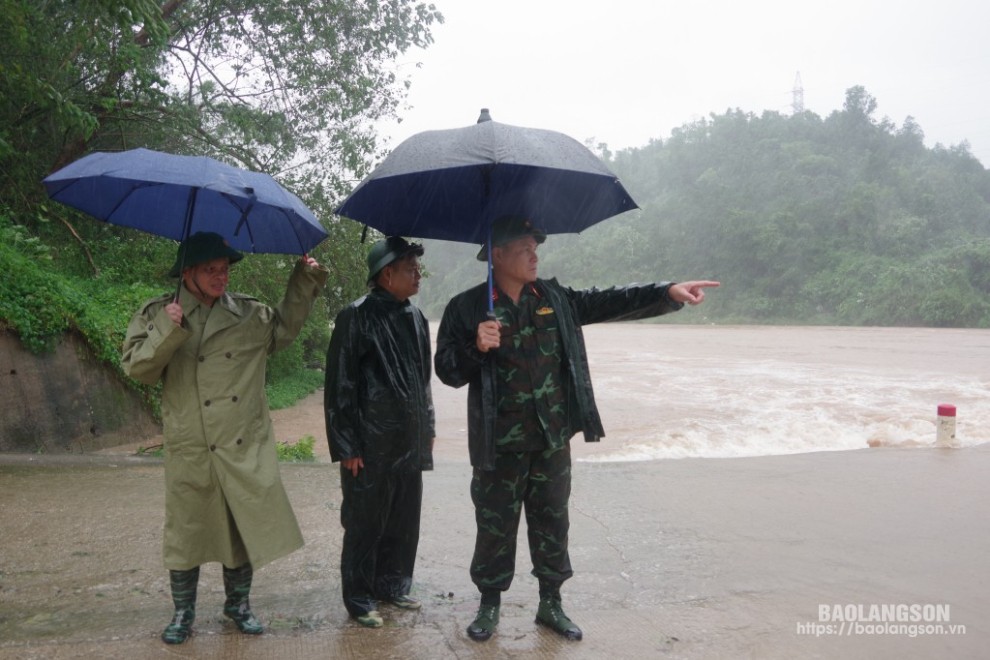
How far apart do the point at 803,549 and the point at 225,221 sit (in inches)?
142

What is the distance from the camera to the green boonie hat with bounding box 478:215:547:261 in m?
3.28

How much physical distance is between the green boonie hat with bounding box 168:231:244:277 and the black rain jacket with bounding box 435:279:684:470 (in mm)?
941

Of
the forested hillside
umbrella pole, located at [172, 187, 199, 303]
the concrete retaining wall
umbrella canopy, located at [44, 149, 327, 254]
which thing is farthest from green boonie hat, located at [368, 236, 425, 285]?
the forested hillside

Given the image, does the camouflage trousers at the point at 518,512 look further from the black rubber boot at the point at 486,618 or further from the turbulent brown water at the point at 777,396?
the turbulent brown water at the point at 777,396

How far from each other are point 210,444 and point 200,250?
0.77 metres

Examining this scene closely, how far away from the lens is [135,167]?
2.94m

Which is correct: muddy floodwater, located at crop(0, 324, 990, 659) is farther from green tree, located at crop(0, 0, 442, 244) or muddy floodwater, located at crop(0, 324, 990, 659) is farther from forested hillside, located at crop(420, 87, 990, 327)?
forested hillside, located at crop(420, 87, 990, 327)

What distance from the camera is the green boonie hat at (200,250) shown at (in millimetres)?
3184

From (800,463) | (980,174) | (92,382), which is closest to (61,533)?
(92,382)

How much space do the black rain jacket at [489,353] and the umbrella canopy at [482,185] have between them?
325 millimetres

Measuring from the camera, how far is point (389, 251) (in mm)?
3432

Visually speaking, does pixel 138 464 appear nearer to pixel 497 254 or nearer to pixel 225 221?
pixel 225 221

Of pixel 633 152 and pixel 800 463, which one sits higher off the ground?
pixel 633 152

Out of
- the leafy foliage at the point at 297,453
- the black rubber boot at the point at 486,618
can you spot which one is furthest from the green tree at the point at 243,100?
the black rubber boot at the point at 486,618
